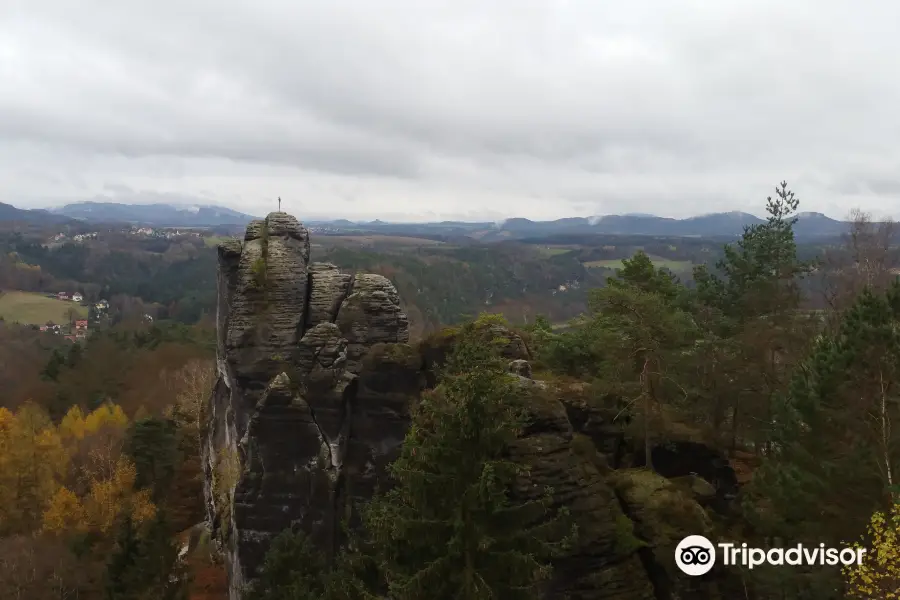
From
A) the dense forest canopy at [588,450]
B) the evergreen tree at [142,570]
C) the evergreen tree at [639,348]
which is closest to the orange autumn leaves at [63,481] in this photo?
the dense forest canopy at [588,450]

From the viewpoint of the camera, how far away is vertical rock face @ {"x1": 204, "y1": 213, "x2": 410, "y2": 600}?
78.6 feet

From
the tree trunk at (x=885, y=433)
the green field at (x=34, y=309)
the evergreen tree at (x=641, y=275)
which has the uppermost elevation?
the evergreen tree at (x=641, y=275)

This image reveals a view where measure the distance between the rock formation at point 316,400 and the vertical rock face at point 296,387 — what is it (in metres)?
0.05

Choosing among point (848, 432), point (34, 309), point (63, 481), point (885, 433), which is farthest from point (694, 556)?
point (34, 309)

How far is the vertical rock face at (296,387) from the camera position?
24.0 meters

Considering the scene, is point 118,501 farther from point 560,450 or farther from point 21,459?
point 560,450

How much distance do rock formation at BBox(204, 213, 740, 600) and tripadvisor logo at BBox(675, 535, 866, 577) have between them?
938 mm

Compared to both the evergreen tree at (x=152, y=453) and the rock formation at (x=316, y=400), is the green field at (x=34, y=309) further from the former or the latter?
the rock formation at (x=316, y=400)

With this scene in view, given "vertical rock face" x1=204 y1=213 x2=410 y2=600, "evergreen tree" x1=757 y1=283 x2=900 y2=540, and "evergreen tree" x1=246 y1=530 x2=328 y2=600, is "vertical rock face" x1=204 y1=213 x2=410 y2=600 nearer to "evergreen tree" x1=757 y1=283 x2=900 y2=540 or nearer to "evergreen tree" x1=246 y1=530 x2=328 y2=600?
"evergreen tree" x1=246 y1=530 x2=328 y2=600

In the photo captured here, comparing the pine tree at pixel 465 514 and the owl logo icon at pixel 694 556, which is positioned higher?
the pine tree at pixel 465 514

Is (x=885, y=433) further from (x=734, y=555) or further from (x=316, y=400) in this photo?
(x=316, y=400)

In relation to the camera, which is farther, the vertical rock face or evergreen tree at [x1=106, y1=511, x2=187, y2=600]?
evergreen tree at [x1=106, y1=511, x2=187, y2=600]

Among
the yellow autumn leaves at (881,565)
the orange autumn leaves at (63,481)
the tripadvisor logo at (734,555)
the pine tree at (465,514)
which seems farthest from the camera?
the orange autumn leaves at (63,481)

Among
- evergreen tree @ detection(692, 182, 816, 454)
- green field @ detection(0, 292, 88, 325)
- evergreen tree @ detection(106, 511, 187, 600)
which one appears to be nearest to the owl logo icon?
evergreen tree @ detection(692, 182, 816, 454)
